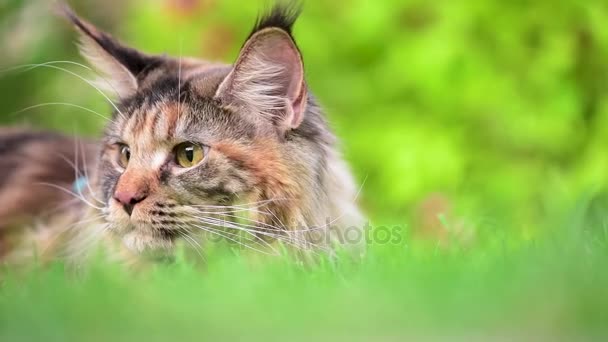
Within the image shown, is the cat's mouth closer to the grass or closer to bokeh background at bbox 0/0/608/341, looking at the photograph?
bokeh background at bbox 0/0/608/341

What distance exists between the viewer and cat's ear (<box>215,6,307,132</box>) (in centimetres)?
279

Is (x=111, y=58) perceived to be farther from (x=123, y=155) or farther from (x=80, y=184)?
(x=80, y=184)

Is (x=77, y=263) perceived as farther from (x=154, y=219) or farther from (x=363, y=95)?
(x=363, y=95)

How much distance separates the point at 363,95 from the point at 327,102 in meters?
0.27

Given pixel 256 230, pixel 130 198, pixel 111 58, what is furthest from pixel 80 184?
pixel 256 230

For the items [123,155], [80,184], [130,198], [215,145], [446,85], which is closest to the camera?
[130,198]

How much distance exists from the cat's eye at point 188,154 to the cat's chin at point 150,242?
0.85 feet

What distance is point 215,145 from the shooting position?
2838 millimetres

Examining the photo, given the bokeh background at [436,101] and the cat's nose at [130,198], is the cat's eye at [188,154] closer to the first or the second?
the cat's nose at [130,198]

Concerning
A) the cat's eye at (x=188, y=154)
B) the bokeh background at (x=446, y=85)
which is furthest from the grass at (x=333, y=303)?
the bokeh background at (x=446, y=85)

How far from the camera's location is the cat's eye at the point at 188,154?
9.29 ft

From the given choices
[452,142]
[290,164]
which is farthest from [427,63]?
[290,164]

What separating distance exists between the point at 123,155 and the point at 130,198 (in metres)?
0.37

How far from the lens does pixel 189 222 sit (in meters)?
2.71
